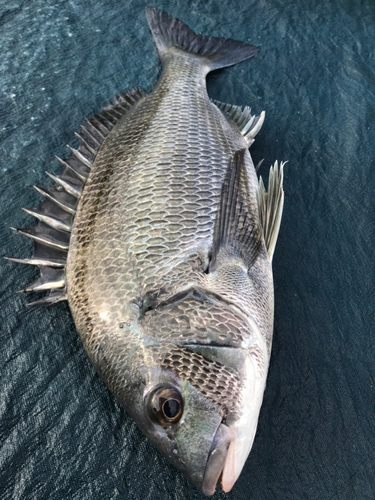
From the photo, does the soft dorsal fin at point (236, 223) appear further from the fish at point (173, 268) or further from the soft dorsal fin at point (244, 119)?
the soft dorsal fin at point (244, 119)

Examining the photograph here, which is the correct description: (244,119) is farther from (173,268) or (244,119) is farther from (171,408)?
(171,408)

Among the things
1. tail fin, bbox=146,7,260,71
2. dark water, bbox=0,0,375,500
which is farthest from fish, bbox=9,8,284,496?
tail fin, bbox=146,7,260,71

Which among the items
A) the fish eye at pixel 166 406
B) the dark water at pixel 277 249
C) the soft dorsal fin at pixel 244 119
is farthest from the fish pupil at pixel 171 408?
the soft dorsal fin at pixel 244 119

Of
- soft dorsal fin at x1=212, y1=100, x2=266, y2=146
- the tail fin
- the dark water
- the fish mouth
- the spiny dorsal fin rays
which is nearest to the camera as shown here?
the fish mouth

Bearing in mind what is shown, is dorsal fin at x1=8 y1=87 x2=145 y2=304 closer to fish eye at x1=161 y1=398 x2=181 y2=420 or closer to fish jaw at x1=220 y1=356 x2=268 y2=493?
fish eye at x1=161 y1=398 x2=181 y2=420

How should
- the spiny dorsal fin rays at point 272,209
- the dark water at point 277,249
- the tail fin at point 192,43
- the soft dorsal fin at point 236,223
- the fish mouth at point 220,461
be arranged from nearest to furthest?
the fish mouth at point 220,461, the dark water at point 277,249, the soft dorsal fin at point 236,223, the spiny dorsal fin rays at point 272,209, the tail fin at point 192,43

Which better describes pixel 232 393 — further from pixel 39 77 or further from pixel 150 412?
pixel 39 77
